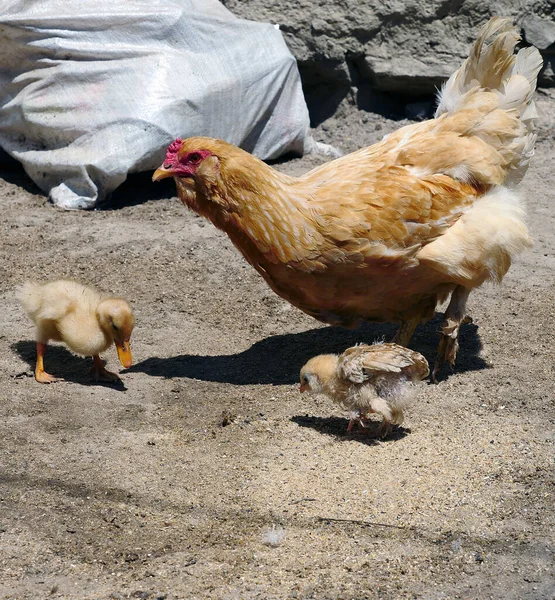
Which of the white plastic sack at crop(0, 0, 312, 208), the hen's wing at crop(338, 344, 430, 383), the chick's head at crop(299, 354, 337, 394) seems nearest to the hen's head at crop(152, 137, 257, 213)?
the chick's head at crop(299, 354, 337, 394)

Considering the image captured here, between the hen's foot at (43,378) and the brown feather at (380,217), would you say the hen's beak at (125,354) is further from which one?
the brown feather at (380,217)

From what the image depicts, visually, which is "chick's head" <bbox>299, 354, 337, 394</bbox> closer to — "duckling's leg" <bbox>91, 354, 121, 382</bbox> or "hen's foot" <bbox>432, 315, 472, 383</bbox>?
"hen's foot" <bbox>432, 315, 472, 383</bbox>

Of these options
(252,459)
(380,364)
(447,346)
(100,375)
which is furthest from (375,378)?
(100,375)

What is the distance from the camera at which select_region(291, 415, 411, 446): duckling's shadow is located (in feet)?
14.5

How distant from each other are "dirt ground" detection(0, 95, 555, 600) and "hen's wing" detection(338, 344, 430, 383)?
33cm

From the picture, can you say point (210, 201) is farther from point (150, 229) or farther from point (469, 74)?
point (150, 229)

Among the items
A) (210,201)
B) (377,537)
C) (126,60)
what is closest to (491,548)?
(377,537)

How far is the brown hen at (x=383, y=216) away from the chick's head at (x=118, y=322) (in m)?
0.68

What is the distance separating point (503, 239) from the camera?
189 inches

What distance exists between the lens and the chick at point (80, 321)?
15.9 feet

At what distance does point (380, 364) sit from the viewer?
4.32m

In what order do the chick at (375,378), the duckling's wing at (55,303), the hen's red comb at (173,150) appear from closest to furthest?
the chick at (375,378), the hen's red comb at (173,150), the duckling's wing at (55,303)

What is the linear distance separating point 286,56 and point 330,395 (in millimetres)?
4394

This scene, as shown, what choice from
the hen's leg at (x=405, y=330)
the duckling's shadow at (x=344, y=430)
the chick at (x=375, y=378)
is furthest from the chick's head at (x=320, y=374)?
the hen's leg at (x=405, y=330)
